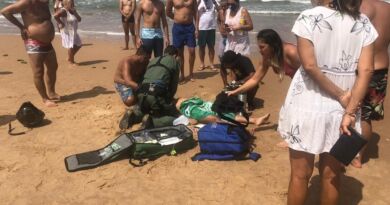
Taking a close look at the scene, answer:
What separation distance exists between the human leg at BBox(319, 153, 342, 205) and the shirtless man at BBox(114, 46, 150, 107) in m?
3.23

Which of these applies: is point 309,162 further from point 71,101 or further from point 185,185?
point 71,101

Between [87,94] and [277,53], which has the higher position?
[277,53]

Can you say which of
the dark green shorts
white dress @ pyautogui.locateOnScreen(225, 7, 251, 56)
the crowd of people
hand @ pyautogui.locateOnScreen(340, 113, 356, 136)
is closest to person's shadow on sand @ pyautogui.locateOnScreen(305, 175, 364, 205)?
the crowd of people

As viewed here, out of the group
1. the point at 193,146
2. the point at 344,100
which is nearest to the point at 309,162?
the point at 344,100

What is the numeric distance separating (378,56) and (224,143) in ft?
5.36

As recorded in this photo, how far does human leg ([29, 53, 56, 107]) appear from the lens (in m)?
6.09

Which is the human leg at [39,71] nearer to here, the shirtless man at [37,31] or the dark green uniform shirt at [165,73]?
the shirtless man at [37,31]

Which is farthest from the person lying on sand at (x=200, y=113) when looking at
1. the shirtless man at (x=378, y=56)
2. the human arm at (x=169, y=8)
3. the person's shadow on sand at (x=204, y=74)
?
the human arm at (x=169, y=8)

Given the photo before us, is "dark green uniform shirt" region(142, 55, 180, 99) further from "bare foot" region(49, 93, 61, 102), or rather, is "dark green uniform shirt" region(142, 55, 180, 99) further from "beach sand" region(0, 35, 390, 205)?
"bare foot" region(49, 93, 61, 102)

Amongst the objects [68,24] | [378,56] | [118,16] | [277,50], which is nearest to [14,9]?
Result: [68,24]

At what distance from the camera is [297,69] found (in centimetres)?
346

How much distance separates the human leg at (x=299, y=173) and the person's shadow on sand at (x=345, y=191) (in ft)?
2.63

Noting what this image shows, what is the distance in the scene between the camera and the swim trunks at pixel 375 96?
A: 12.7 feet

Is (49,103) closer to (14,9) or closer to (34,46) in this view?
(34,46)
